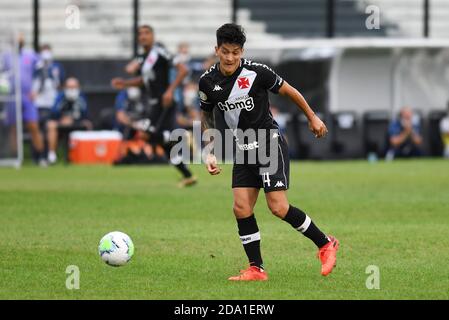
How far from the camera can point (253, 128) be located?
31.7ft

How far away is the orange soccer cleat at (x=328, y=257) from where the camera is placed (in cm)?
952

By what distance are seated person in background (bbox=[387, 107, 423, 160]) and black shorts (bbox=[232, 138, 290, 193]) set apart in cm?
1588

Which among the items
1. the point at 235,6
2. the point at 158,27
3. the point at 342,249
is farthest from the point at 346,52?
the point at 342,249

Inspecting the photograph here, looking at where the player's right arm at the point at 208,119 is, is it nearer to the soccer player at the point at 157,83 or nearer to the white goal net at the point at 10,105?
the soccer player at the point at 157,83

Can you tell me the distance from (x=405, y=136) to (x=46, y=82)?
823 centimetres

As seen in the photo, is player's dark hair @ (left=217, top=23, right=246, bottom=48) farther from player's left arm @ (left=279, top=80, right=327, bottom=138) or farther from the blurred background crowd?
the blurred background crowd

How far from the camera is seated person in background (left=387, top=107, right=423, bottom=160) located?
25.3 m

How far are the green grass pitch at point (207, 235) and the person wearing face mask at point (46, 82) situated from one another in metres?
4.92

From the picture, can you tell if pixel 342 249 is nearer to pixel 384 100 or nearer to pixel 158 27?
pixel 384 100

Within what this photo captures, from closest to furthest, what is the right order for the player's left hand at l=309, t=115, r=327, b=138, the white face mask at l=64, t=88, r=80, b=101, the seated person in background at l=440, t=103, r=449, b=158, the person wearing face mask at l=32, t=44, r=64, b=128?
the player's left hand at l=309, t=115, r=327, b=138
the white face mask at l=64, t=88, r=80, b=101
the seated person in background at l=440, t=103, r=449, b=158
the person wearing face mask at l=32, t=44, r=64, b=128

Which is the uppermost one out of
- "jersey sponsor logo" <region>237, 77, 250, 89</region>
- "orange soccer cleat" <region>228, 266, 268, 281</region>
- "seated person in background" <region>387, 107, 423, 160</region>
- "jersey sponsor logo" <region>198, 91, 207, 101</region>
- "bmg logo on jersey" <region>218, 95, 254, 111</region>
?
"jersey sponsor logo" <region>237, 77, 250, 89</region>

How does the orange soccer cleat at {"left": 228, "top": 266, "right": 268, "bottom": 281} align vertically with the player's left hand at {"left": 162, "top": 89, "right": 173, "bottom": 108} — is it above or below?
below

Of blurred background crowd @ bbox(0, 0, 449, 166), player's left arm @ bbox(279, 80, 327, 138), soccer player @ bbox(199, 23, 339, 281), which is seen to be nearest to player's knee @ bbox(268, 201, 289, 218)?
soccer player @ bbox(199, 23, 339, 281)

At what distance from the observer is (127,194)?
1730cm
